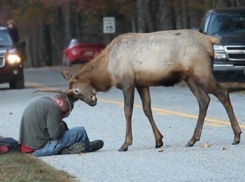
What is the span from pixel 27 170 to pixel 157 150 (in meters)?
2.31

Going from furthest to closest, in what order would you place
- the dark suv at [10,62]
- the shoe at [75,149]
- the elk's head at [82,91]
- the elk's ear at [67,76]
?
the dark suv at [10,62] < the elk's ear at [67,76] < the elk's head at [82,91] < the shoe at [75,149]

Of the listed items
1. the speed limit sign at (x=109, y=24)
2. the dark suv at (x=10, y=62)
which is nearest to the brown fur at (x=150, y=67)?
the dark suv at (x=10, y=62)

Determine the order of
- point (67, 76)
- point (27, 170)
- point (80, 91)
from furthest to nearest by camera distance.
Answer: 1. point (67, 76)
2. point (80, 91)
3. point (27, 170)

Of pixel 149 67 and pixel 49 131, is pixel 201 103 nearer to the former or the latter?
pixel 149 67

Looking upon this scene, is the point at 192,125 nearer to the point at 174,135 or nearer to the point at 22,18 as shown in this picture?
the point at 174,135

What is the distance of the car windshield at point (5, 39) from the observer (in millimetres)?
29016

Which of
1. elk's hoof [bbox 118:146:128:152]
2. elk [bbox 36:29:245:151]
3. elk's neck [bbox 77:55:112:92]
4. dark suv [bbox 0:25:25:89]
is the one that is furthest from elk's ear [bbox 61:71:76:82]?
dark suv [bbox 0:25:25:89]

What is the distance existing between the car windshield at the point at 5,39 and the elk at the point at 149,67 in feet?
51.9

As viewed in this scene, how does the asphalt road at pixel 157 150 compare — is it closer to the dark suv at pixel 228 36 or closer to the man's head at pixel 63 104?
the man's head at pixel 63 104

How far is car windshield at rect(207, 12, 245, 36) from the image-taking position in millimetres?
27234

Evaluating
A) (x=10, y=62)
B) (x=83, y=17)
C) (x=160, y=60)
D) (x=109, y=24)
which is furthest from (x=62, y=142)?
(x=83, y=17)

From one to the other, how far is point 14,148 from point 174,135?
9.73 feet

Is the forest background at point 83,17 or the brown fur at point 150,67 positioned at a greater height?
the brown fur at point 150,67

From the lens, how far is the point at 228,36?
2722cm
